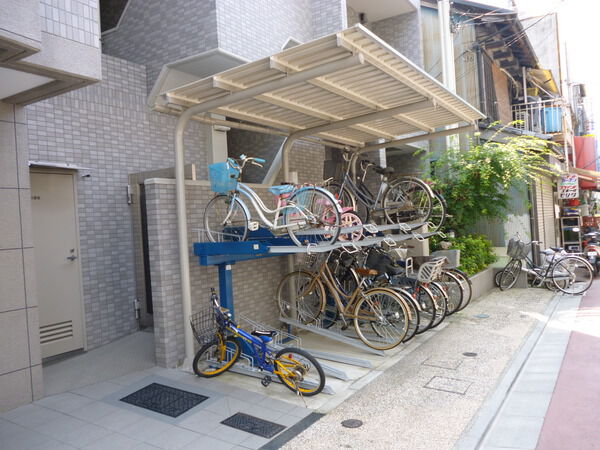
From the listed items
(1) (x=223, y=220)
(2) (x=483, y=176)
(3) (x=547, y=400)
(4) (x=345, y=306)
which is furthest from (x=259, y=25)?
(3) (x=547, y=400)

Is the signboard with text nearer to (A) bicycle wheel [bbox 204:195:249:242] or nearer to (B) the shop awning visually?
(B) the shop awning

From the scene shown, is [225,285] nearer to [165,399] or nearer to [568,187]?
[165,399]

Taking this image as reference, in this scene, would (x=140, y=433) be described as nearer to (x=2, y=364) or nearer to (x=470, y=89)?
(x=2, y=364)

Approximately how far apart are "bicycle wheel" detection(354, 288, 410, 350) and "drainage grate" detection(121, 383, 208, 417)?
7.90ft

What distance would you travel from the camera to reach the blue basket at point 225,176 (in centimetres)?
570

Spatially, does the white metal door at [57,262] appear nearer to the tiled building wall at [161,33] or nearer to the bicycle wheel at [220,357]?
the bicycle wheel at [220,357]

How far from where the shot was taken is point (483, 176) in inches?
396

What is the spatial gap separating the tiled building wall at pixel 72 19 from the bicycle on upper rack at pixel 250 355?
297cm

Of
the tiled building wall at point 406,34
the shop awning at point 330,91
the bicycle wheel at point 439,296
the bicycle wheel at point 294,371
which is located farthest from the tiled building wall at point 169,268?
the tiled building wall at point 406,34

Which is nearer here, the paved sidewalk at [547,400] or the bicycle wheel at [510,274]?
the paved sidewalk at [547,400]

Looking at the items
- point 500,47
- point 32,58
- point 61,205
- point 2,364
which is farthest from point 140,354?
point 500,47

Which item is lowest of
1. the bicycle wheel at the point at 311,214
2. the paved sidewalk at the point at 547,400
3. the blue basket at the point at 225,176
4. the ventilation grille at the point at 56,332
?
the paved sidewalk at the point at 547,400

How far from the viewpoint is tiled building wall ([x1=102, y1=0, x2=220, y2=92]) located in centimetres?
701

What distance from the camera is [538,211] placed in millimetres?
13805
